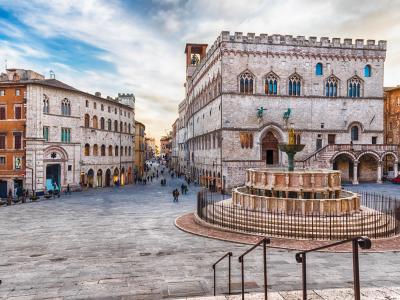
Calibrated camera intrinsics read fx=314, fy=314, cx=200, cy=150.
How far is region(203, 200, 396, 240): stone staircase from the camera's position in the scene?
14.5 metres

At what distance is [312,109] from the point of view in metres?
39.4

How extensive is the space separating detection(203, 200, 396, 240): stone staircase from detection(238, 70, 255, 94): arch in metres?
24.0

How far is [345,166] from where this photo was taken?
137 ft

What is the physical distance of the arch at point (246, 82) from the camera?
38000mm

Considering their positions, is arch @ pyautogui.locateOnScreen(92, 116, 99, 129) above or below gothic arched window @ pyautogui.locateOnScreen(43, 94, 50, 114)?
below

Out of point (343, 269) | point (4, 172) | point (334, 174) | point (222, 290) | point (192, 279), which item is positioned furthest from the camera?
point (4, 172)

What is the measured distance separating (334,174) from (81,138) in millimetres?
33036

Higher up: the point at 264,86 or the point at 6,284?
the point at 264,86

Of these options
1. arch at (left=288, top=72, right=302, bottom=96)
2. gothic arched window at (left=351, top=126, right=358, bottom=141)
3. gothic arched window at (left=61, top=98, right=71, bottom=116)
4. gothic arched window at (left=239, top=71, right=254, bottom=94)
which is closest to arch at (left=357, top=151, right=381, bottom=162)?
gothic arched window at (left=351, top=126, right=358, bottom=141)

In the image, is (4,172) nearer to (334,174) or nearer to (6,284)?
(6,284)

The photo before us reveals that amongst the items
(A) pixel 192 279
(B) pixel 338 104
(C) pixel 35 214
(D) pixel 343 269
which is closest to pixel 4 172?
(C) pixel 35 214

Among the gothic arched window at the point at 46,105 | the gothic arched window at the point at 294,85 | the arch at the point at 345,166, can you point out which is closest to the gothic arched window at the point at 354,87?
the gothic arched window at the point at 294,85

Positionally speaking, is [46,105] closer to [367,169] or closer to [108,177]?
[108,177]

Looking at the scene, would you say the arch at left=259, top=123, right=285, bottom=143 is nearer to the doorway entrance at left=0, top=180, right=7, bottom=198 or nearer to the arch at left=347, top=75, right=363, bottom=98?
the arch at left=347, top=75, right=363, bottom=98
